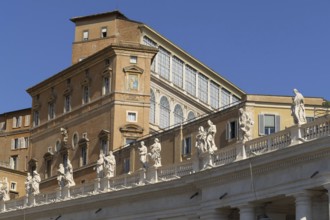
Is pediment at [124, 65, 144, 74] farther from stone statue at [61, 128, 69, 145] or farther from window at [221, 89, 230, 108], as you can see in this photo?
window at [221, 89, 230, 108]

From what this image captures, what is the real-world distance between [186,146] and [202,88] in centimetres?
3487

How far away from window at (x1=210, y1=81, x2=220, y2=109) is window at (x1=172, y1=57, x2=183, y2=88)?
320 inches

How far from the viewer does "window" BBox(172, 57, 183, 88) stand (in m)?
88.6

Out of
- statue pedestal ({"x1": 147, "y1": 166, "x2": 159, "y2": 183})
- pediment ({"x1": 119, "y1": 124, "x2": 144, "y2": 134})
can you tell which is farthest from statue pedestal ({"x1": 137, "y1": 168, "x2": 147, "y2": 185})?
pediment ({"x1": 119, "y1": 124, "x2": 144, "y2": 134})

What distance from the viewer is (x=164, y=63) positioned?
8675 cm

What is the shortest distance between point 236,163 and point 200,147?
4711mm

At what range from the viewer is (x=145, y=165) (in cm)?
5009

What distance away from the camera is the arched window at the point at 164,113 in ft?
271

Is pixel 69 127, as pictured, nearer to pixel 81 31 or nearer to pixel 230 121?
pixel 81 31

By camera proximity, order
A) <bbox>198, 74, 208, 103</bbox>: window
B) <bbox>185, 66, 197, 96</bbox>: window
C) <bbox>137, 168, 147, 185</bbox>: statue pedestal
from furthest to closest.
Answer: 1. <bbox>198, 74, 208, 103</bbox>: window
2. <bbox>185, 66, 197, 96</bbox>: window
3. <bbox>137, 168, 147, 185</bbox>: statue pedestal

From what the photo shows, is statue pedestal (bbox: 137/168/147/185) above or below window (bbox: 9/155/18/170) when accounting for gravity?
below

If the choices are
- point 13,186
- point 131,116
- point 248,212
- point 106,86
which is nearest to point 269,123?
point 248,212

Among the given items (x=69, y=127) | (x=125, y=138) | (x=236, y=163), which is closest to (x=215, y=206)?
(x=236, y=163)

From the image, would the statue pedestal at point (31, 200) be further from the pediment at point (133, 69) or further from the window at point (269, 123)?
the window at point (269, 123)
